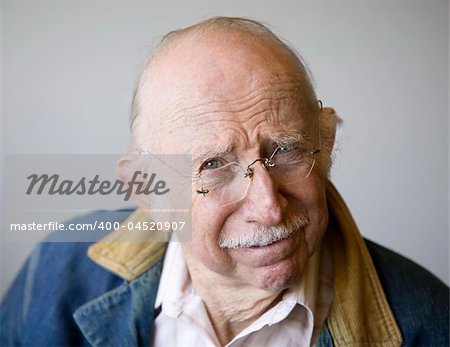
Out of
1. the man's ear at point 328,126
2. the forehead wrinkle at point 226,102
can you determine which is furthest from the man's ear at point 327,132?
the forehead wrinkle at point 226,102

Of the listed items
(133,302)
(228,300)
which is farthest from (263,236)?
(133,302)

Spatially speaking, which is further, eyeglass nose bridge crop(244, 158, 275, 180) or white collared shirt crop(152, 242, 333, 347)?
white collared shirt crop(152, 242, 333, 347)

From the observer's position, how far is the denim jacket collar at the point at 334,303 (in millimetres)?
812

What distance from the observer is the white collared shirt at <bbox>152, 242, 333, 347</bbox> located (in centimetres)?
80

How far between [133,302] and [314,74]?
521mm

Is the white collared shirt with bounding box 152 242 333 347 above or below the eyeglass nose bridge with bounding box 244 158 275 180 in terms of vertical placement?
below

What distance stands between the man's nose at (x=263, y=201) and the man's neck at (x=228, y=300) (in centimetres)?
A: 16

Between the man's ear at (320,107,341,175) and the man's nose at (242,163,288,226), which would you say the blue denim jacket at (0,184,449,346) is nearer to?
the man's ear at (320,107,341,175)

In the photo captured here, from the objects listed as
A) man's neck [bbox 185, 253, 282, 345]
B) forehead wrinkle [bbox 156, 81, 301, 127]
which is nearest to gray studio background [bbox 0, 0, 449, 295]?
forehead wrinkle [bbox 156, 81, 301, 127]

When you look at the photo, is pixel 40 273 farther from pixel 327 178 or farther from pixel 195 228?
pixel 327 178

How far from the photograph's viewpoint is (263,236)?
0.70m

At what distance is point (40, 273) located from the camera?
3.09ft

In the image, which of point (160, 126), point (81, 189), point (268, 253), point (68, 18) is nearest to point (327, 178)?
point (268, 253)

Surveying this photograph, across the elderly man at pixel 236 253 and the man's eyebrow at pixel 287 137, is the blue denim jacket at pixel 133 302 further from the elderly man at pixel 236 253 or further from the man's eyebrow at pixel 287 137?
the man's eyebrow at pixel 287 137
